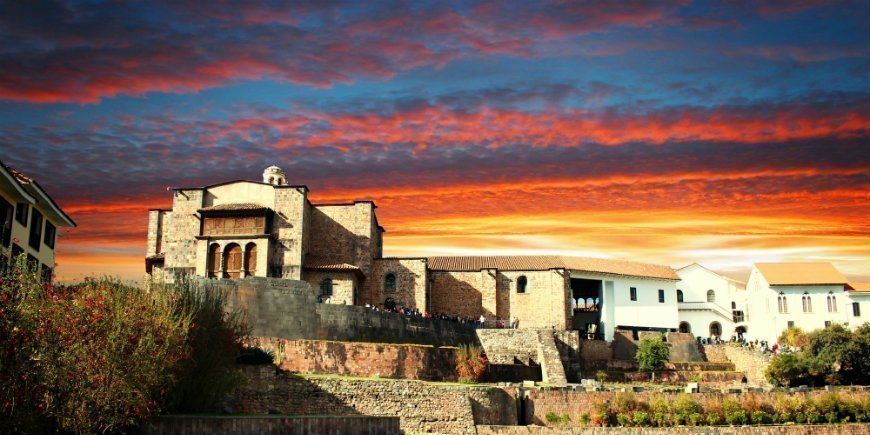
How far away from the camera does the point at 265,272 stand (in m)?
45.5

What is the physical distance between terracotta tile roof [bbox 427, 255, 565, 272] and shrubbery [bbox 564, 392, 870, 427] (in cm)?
1935

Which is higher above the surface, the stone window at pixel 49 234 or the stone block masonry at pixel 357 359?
the stone window at pixel 49 234

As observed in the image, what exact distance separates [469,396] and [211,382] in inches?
405

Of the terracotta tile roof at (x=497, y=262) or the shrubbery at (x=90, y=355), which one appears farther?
the terracotta tile roof at (x=497, y=262)

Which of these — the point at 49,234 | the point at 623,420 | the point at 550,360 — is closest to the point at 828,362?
the point at 550,360

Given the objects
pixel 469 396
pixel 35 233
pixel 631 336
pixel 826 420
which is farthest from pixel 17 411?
pixel 631 336

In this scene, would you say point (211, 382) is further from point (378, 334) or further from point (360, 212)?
point (360, 212)

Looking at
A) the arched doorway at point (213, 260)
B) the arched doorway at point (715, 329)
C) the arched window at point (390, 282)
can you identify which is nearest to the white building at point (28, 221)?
the arched doorway at point (213, 260)

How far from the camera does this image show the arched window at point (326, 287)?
4694 cm

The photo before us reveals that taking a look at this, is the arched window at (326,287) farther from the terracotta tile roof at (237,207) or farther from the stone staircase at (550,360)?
the stone staircase at (550,360)

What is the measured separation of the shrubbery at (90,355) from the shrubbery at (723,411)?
15.8 m

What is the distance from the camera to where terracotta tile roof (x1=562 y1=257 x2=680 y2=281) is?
5428cm

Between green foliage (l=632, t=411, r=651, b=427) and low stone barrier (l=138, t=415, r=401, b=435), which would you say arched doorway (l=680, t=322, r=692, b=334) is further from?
low stone barrier (l=138, t=415, r=401, b=435)

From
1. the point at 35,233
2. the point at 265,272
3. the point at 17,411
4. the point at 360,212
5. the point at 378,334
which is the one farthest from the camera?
the point at 360,212
